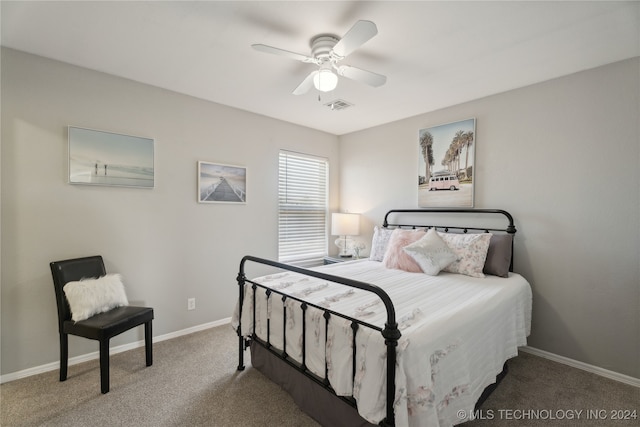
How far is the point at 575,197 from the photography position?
2.46 metres

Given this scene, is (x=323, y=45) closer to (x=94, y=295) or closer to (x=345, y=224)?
(x=345, y=224)

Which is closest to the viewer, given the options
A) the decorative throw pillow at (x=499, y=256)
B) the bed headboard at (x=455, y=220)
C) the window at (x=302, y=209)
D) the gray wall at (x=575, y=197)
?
the gray wall at (x=575, y=197)

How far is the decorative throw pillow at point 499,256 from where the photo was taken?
2.56m

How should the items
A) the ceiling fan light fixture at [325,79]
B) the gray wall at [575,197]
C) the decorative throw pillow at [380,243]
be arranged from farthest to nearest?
the decorative throw pillow at [380,243] < the gray wall at [575,197] < the ceiling fan light fixture at [325,79]

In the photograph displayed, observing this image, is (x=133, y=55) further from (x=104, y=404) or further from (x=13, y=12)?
(x=104, y=404)

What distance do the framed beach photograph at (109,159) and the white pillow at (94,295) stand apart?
861mm

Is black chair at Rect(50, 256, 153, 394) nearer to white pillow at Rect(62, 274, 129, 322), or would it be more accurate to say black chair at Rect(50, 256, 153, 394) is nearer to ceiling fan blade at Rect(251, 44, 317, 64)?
white pillow at Rect(62, 274, 129, 322)

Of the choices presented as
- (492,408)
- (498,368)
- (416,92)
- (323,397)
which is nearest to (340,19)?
(416,92)

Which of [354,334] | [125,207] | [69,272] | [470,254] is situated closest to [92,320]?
[69,272]

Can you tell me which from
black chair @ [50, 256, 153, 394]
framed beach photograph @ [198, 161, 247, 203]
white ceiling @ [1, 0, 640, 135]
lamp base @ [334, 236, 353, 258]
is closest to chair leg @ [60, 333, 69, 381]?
black chair @ [50, 256, 153, 394]

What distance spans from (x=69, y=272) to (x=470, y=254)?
11.3 ft

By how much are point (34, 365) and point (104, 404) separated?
2.84 feet

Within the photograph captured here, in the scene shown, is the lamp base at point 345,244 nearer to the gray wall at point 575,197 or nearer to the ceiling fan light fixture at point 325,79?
the gray wall at point 575,197

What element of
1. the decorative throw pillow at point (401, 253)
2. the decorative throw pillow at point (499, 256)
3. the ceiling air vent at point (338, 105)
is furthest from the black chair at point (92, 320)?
the decorative throw pillow at point (499, 256)
